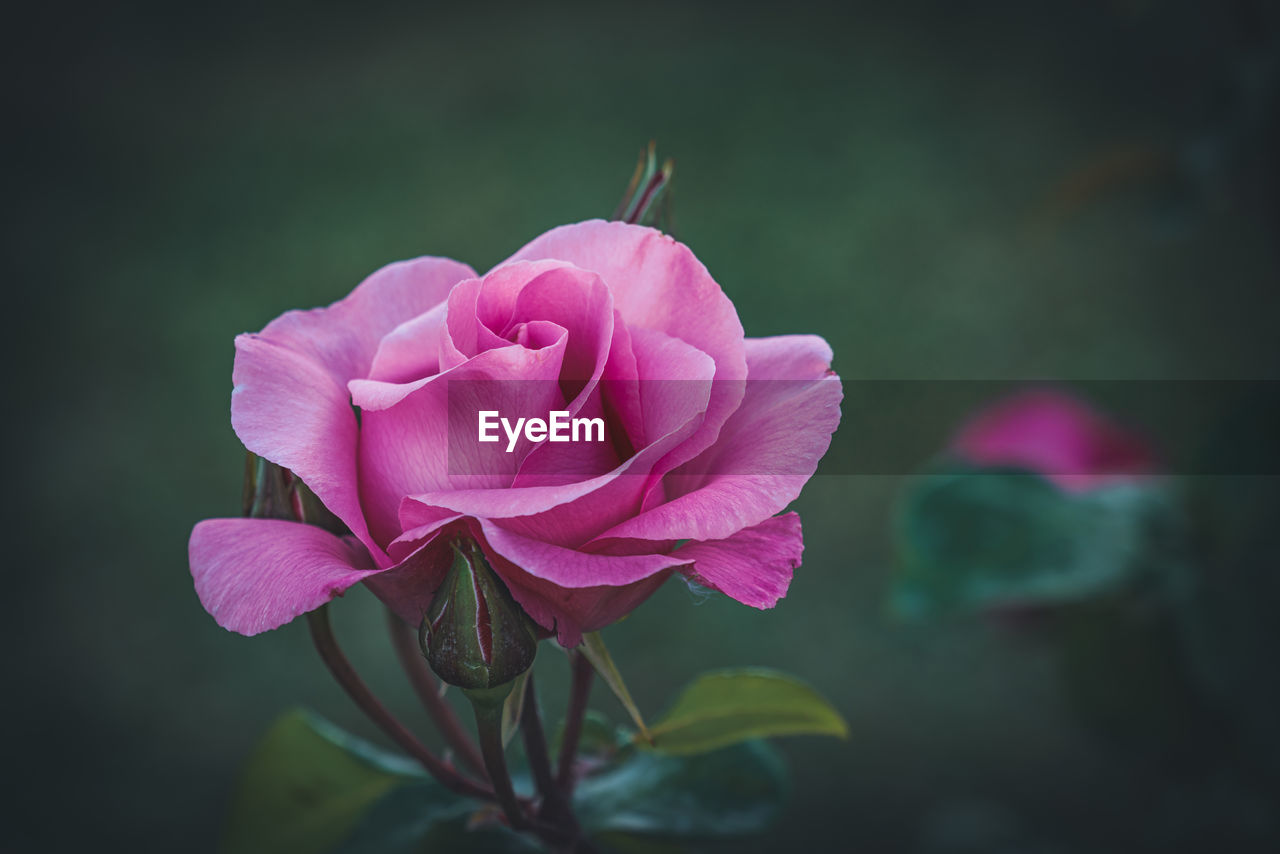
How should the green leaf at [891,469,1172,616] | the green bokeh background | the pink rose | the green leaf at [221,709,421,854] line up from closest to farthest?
the green leaf at [221,709,421,854] < the green leaf at [891,469,1172,616] < the pink rose < the green bokeh background

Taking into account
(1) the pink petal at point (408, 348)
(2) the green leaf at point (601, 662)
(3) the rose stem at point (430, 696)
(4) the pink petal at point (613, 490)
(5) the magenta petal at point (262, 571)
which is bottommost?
(3) the rose stem at point (430, 696)

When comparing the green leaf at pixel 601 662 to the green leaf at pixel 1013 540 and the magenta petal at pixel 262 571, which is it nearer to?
the magenta petal at pixel 262 571

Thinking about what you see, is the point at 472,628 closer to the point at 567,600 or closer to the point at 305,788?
Answer: the point at 567,600

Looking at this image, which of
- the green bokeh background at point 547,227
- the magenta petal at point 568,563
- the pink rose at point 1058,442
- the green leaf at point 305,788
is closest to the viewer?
the magenta petal at point 568,563

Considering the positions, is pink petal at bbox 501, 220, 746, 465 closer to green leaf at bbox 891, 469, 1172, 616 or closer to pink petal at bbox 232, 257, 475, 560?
pink petal at bbox 232, 257, 475, 560

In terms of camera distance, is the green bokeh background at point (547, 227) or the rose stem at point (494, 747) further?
the green bokeh background at point (547, 227)

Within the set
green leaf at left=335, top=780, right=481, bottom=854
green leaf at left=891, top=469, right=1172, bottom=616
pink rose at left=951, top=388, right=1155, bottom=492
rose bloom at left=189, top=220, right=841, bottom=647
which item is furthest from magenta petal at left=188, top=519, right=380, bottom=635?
pink rose at left=951, top=388, right=1155, bottom=492

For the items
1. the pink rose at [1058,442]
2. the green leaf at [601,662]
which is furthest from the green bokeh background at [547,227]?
the green leaf at [601,662]
